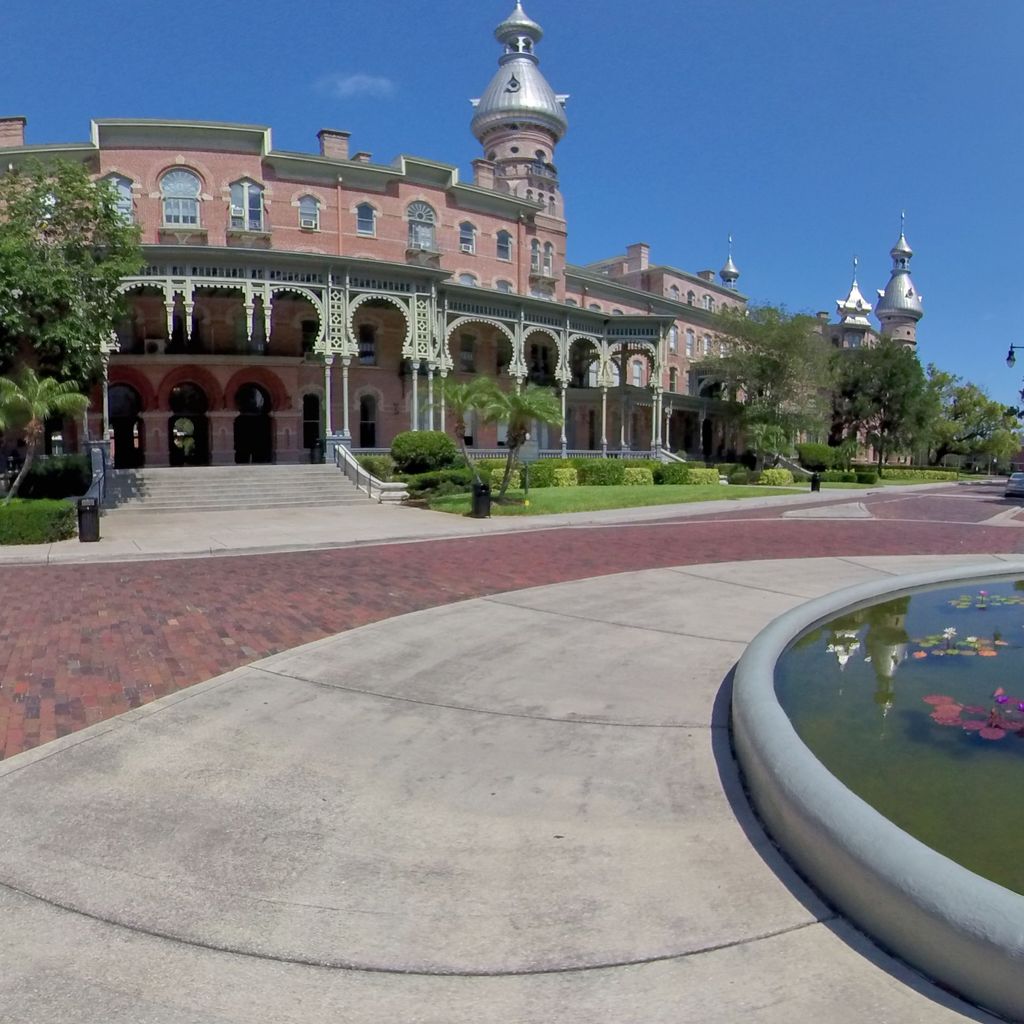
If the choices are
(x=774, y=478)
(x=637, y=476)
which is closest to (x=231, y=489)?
(x=637, y=476)

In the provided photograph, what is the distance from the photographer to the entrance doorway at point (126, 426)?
32.2m

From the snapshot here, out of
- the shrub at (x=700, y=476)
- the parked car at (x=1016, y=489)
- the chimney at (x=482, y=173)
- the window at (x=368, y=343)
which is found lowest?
the parked car at (x=1016, y=489)

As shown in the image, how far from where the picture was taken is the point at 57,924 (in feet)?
10.3

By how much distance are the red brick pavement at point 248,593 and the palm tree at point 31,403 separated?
672 centimetres

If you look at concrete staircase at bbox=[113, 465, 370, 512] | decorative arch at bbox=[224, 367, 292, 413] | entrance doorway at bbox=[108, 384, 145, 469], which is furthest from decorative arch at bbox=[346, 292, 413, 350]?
entrance doorway at bbox=[108, 384, 145, 469]

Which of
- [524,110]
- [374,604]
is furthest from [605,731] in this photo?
[524,110]

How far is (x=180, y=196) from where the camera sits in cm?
3172

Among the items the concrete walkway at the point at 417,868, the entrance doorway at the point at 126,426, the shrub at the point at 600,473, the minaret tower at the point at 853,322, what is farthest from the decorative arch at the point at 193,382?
the minaret tower at the point at 853,322

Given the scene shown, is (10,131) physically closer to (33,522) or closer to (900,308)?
(33,522)

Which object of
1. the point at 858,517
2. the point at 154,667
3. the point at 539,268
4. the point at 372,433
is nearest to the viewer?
the point at 154,667

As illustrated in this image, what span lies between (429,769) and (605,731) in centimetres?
120

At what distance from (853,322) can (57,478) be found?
81666mm

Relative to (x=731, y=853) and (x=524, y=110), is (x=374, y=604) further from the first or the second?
(x=524, y=110)

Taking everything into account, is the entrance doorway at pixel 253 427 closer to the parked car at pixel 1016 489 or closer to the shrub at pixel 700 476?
the shrub at pixel 700 476
